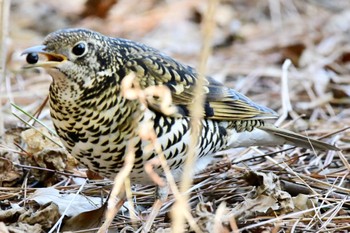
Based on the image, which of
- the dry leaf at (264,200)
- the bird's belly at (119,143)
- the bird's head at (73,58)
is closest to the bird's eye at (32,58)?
the bird's head at (73,58)

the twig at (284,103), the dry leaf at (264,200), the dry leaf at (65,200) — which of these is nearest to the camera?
the dry leaf at (264,200)

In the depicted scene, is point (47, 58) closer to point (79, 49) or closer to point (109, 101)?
point (79, 49)

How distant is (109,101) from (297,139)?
131cm

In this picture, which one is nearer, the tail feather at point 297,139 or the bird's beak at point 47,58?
the bird's beak at point 47,58

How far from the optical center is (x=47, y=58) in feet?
9.86

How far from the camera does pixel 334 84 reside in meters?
6.04

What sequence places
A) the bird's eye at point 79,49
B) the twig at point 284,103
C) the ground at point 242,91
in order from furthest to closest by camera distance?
the twig at point 284,103 → the ground at point 242,91 → the bird's eye at point 79,49

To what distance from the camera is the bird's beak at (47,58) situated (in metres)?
2.89

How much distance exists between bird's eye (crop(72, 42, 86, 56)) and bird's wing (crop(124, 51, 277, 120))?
0.91 ft

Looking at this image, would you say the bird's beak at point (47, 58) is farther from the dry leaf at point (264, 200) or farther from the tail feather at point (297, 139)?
the tail feather at point (297, 139)

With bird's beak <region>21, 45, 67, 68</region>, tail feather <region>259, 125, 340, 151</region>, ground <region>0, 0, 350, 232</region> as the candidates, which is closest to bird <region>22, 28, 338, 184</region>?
bird's beak <region>21, 45, 67, 68</region>

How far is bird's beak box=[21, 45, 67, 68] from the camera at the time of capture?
2887 millimetres

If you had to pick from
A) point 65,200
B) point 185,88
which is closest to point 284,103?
point 185,88

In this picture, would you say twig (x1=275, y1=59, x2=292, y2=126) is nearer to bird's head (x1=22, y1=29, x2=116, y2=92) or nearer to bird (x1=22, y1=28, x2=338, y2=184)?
bird (x1=22, y1=28, x2=338, y2=184)
